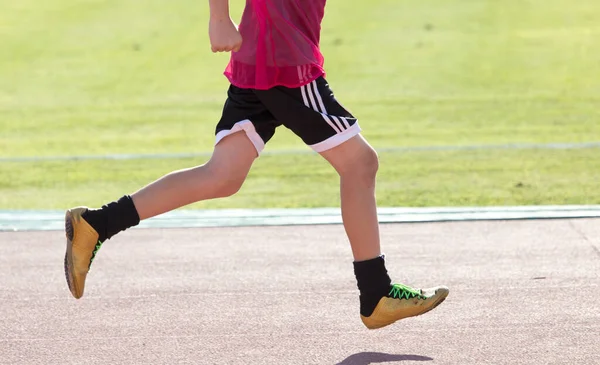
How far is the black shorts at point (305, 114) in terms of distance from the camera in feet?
14.5

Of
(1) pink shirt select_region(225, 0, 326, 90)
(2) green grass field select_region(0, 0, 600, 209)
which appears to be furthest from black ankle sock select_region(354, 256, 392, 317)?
(2) green grass field select_region(0, 0, 600, 209)

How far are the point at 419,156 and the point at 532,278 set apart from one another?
155 inches

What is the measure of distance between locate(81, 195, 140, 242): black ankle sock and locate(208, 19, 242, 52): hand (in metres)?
0.74

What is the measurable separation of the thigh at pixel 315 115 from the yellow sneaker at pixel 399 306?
612 mm

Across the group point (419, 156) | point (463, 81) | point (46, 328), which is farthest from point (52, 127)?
point (46, 328)

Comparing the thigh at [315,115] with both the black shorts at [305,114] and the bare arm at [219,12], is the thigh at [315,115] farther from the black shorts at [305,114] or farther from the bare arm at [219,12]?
the bare arm at [219,12]

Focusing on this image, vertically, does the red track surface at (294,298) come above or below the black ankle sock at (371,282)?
below

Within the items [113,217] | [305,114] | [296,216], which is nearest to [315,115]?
[305,114]

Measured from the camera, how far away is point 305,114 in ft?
14.5

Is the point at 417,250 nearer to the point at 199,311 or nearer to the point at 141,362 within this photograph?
the point at 199,311

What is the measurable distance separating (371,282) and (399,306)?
14 cm

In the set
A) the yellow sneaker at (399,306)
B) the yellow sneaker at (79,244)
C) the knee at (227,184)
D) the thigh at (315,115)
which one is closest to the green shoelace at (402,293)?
the yellow sneaker at (399,306)

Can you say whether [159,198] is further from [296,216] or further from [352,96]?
[352,96]

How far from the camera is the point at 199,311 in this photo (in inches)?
198
